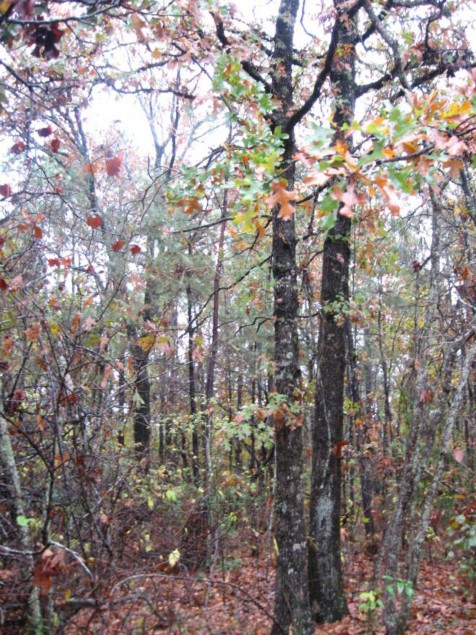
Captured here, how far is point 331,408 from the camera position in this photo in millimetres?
6434

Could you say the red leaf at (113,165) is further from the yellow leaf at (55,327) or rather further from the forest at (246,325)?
the yellow leaf at (55,327)

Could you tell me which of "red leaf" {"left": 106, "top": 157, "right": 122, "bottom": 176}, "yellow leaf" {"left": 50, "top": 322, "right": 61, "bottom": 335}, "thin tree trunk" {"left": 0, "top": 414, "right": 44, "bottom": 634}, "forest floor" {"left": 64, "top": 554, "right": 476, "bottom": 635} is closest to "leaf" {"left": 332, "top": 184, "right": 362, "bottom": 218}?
"red leaf" {"left": 106, "top": 157, "right": 122, "bottom": 176}

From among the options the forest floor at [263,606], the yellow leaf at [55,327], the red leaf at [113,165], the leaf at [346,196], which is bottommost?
the forest floor at [263,606]

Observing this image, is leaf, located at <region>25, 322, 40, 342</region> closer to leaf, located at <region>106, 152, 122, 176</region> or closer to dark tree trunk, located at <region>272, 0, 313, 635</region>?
leaf, located at <region>106, 152, 122, 176</region>

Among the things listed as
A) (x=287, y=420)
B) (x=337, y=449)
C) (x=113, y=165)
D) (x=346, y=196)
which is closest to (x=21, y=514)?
(x=113, y=165)

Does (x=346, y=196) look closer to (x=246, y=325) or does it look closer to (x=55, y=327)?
(x=55, y=327)

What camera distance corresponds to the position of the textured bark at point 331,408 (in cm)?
602

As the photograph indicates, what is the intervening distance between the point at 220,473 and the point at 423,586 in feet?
14.8

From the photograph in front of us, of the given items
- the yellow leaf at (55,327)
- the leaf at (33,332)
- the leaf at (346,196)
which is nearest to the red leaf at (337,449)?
the yellow leaf at (55,327)

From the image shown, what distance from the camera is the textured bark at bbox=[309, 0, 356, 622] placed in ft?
19.7

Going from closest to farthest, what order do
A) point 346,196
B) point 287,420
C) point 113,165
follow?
point 346,196, point 113,165, point 287,420

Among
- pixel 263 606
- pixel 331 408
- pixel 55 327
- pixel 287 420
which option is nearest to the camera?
pixel 55 327

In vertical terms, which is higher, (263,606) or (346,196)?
(346,196)

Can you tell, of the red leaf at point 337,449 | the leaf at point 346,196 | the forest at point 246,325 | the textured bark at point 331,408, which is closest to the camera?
the leaf at point 346,196
